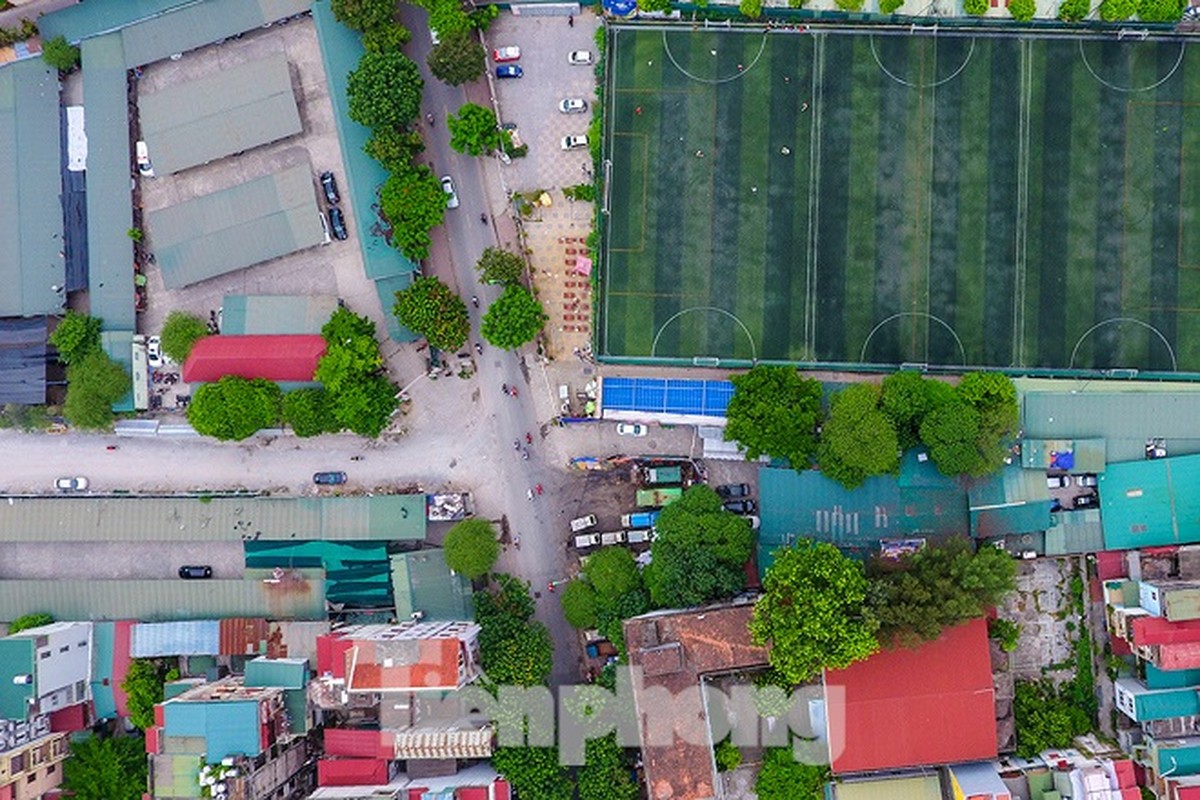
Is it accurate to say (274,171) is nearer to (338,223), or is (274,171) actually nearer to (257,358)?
(338,223)

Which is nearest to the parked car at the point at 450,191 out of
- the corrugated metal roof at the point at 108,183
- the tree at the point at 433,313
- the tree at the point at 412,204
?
the tree at the point at 412,204

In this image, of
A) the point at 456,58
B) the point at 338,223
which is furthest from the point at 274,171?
the point at 456,58

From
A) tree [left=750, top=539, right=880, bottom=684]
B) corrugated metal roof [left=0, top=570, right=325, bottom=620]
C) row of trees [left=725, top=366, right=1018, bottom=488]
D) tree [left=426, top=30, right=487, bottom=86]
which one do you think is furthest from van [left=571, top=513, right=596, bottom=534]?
tree [left=426, top=30, right=487, bottom=86]

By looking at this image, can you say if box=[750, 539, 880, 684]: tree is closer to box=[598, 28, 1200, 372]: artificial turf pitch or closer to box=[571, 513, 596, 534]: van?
box=[571, 513, 596, 534]: van

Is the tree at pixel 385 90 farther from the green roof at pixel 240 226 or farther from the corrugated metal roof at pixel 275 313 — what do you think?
the corrugated metal roof at pixel 275 313

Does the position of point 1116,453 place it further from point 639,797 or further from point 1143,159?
point 639,797

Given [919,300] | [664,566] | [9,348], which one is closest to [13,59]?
[9,348]
